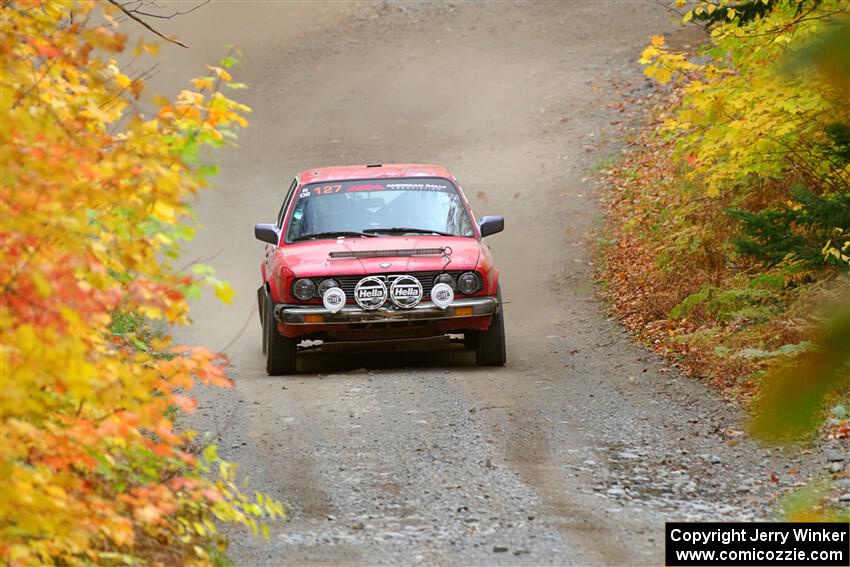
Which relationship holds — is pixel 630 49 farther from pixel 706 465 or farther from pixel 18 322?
pixel 18 322

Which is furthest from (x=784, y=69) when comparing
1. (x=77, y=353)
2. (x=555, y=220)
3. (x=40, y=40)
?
(x=555, y=220)

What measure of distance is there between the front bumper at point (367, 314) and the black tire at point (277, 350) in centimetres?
35

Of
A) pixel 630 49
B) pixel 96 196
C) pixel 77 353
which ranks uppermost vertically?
pixel 630 49

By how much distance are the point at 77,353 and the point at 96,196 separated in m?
0.96

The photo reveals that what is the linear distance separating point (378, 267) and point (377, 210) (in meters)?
1.14

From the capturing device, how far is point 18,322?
3.85m

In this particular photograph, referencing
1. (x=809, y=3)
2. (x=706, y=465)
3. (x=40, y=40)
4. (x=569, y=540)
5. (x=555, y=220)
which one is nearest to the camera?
(x=40, y=40)

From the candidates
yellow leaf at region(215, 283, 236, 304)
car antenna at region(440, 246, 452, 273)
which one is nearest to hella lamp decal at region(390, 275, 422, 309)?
car antenna at region(440, 246, 452, 273)

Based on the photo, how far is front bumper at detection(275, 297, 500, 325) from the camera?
34.0 ft

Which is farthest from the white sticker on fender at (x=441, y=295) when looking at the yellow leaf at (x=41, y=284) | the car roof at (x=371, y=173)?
the yellow leaf at (x=41, y=284)

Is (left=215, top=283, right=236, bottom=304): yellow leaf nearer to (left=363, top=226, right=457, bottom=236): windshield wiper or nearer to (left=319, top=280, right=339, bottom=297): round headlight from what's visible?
(left=319, top=280, right=339, bottom=297): round headlight

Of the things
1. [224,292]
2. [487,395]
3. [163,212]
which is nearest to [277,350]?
[487,395]

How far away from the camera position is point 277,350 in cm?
1092

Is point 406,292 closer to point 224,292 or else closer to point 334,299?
point 334,299
